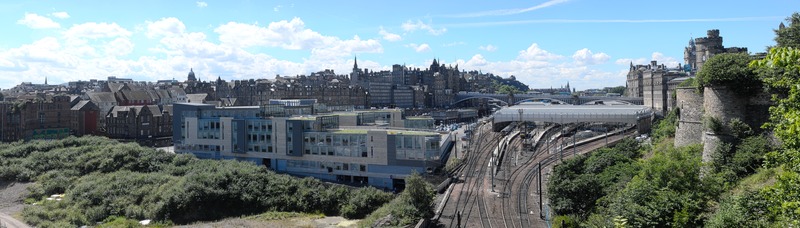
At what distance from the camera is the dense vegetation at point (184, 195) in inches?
1385

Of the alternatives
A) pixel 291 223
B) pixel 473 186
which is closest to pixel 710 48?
pixel 473 186

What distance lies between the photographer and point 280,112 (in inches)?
1941

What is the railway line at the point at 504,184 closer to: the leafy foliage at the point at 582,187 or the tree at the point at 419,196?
the tree at the point at 419,196

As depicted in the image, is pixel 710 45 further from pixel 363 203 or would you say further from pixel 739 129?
pixel 363 203

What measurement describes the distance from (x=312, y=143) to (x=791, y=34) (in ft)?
110

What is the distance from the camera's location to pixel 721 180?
19375 millimetres

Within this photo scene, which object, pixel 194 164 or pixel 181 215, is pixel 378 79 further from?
pixel 181 215

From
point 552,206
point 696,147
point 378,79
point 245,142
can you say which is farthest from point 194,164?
point 378,79

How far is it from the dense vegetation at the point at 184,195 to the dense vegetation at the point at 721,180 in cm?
1501

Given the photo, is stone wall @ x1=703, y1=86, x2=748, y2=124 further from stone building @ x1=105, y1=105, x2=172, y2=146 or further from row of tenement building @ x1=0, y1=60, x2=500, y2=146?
stone building @ x1=105, y1=105, x2=172, y2=146

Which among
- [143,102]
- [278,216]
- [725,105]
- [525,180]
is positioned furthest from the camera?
[143,102]

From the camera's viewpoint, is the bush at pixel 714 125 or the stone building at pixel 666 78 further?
the stone building at pixel 666 78

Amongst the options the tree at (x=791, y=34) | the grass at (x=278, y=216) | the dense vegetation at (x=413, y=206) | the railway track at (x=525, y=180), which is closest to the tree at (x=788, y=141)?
the tree at (x=791, y=34)

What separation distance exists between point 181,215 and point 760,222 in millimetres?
33203
